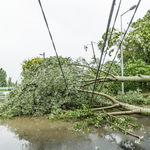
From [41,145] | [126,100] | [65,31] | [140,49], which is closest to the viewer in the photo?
[65,31]

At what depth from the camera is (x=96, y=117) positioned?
4.18 metres

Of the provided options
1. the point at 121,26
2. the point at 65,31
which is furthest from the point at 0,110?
the point at 121,26

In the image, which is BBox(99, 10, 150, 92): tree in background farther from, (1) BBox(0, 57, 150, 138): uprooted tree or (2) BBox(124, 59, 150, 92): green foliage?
(1) BBox(0, 57, 150, 138): uprooted tree

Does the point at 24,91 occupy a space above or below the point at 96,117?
above

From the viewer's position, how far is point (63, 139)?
3.18m

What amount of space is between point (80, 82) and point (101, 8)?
14.7ft

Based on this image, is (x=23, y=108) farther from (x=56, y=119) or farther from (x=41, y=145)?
(x=41, y=145)

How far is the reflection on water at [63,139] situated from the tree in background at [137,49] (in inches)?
398

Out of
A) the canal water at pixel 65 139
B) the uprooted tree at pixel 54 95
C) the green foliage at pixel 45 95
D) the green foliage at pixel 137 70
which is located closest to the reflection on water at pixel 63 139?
the canal water at pixel 65 139

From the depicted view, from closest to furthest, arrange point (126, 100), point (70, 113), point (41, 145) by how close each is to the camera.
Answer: point (41, 145) → point (70, 113) → point (126, 100)

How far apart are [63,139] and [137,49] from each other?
15636 millimetres

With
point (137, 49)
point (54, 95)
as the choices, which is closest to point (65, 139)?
point (54, 95)

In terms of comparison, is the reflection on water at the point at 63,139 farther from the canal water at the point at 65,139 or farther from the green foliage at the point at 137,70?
the green foliage at the point at 137,70

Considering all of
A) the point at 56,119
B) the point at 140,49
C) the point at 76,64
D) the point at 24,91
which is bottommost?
the point at 56,119
